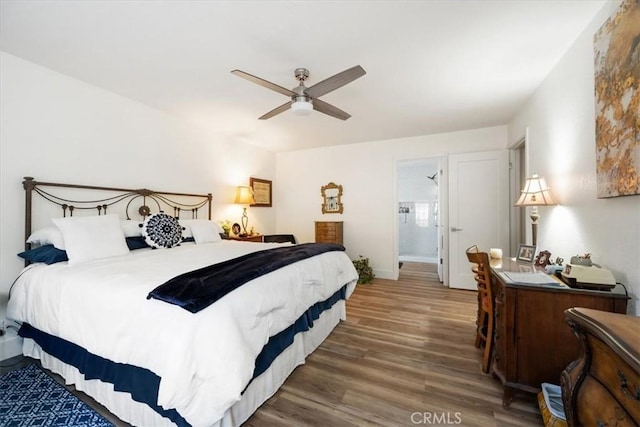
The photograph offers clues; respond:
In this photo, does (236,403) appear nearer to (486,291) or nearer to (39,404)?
(39,404)

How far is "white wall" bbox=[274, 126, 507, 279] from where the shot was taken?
4.40 m

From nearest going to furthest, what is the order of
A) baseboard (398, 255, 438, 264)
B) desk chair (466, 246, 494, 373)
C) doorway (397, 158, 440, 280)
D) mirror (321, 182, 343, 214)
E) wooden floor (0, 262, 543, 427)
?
wooden floor (0, 262, 543, 427) < desk chair (466, 246, 494, 373) < mirror (321, 182, 343, 214) < baseboard (398, 255, 438, 264) < doorway (397, 158, 440, 280)

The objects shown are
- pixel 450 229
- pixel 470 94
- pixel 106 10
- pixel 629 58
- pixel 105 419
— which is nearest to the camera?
pixel 629 58

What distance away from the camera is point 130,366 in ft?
4.62

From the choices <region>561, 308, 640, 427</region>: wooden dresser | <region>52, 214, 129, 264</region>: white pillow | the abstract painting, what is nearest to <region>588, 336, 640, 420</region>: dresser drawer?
<region>561, 308, 640, 427</region>: wooden dresser

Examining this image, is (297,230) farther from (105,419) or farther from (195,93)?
(105,419)

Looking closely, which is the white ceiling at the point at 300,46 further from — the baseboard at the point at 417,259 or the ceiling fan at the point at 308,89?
the baseboard at the point at 417,259

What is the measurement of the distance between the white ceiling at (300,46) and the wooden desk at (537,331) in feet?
5.81

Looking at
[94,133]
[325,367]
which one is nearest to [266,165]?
[94,133]

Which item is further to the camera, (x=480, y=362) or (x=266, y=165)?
(x=266, y=165)

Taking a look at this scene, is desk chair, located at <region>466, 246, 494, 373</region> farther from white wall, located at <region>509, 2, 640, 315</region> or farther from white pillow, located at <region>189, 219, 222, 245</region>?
white pillow, located at <region>189, 219, 222, 245</region>

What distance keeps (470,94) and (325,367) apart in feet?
10.3

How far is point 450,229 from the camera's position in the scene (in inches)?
165

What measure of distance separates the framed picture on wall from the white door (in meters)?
3.36
